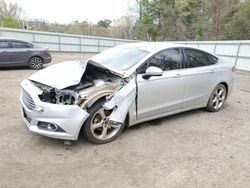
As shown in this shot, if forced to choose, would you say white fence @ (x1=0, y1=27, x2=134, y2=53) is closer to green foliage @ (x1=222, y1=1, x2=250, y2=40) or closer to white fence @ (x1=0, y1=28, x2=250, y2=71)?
white fence @ (x1=0, y1=28, x2=250, y2=71)

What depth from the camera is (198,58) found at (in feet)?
16.2

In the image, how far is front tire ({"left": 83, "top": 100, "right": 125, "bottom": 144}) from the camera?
3400 millimetres

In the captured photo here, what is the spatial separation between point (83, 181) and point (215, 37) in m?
27.1

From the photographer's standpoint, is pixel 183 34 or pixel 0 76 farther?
pixel 183 34

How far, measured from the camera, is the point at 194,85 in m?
4.69

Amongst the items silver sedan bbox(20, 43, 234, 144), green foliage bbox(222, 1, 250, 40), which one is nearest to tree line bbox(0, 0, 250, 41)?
green foliage bbox(222, 1, 250, 40)

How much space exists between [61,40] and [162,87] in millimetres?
18793

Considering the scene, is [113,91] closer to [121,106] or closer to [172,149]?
[121,106]

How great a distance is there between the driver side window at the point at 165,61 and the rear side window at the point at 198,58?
272mm

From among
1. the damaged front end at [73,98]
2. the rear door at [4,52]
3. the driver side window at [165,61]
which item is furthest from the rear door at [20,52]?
the driver side window at [165,61]

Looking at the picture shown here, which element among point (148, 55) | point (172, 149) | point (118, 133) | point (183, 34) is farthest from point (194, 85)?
point (183, 34)

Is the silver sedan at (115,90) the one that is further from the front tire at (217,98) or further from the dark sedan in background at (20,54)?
the dark sedan in background at (20,54)

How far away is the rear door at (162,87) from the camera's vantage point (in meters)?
3.92

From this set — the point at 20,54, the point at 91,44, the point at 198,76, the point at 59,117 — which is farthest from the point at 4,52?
the point at 91,44
